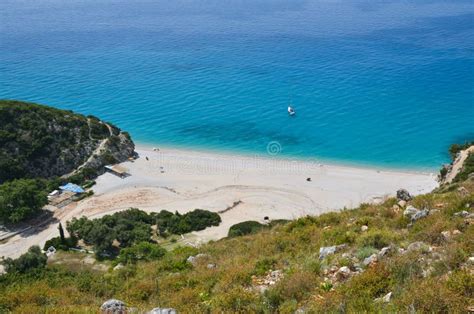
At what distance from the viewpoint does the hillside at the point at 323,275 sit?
31.6 feet

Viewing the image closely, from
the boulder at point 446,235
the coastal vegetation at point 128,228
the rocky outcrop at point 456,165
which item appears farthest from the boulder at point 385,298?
the rocky outcrop at point 456,165

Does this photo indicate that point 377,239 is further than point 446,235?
Yes

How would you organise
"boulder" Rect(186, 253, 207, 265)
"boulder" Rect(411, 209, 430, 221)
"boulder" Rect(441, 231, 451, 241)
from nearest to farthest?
"boulder" Rect(441, 231, 451, 241) → "boulder" Rect(411, 209, 430, 221) → "boulder" Rect(186, 253, 207, 265)

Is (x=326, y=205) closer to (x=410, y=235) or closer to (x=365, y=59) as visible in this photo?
(x=410, y=235)

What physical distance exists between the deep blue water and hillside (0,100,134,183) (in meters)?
9.84

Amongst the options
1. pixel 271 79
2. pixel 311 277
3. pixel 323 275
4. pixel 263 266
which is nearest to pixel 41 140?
pixel 263 266

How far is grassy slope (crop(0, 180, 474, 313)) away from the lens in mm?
9539

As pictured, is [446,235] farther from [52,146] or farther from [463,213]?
[52,146]

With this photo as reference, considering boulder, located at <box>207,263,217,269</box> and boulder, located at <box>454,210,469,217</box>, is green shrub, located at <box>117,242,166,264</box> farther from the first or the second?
boulder, located at <box>454,210,469,217</box>

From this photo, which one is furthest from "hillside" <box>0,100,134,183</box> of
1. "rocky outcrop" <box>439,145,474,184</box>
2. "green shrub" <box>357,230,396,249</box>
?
"green shrub" <box>357,230,396,249</box>

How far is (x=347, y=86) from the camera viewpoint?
82.3 m

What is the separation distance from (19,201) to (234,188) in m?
22.5

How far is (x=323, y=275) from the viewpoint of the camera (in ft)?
40.2

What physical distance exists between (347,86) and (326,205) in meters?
43.9
